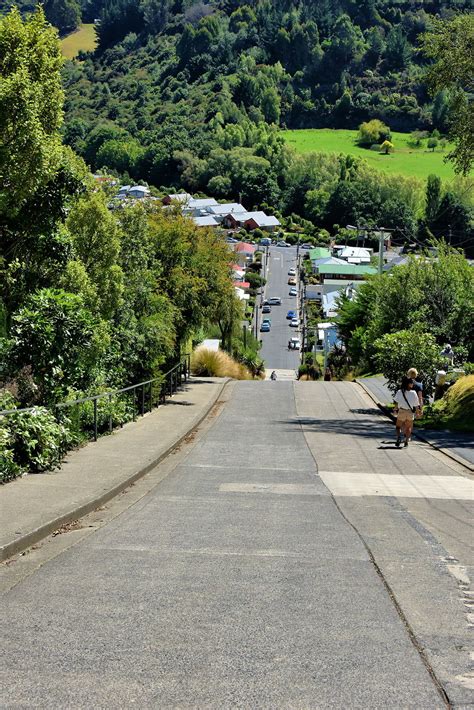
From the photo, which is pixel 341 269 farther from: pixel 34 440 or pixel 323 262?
pixel 34 440

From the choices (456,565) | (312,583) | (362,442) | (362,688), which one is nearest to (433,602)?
(312,583)

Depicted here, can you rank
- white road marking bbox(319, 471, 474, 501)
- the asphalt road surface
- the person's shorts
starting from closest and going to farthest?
white road marking bbox(319, 471, 474, 501)
the person's shorts
the asphalt road surface

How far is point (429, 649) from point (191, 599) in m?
1.71

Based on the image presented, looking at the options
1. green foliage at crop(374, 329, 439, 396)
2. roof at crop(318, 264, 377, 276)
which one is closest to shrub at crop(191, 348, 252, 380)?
green foliage at crop(374, 329, 439, 396)

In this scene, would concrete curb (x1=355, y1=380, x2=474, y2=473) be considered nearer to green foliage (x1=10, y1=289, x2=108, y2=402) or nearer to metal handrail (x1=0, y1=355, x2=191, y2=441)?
metal handrail (x1=0, y1=355, x2=191, y2=441)

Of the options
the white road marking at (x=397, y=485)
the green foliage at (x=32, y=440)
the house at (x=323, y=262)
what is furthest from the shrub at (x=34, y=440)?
the house at (x=323, y=262)

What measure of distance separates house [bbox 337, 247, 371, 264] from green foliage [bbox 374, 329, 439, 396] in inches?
5298

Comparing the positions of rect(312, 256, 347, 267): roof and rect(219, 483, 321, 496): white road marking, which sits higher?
rect(312, 256, 347, 267): roof

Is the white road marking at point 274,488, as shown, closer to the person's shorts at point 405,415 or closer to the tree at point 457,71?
the person's shorts at point 405,415

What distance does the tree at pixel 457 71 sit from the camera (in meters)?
28.5

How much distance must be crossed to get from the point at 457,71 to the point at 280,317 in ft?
316

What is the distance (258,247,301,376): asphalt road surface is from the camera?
317 ft

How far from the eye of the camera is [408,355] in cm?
3002

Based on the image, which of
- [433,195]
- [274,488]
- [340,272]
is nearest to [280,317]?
[340,272]
